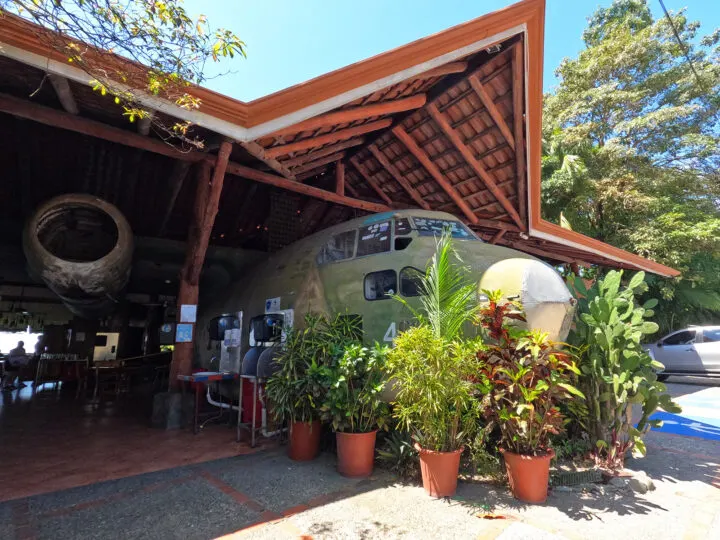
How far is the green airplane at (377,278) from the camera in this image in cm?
433

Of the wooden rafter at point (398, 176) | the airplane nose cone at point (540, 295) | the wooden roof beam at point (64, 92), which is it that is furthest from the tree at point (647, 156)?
the wooden roof beam at point (64, 92)

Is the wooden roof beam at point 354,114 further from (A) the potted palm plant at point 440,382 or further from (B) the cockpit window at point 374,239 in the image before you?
(A) the potted palm plant at point 440,382

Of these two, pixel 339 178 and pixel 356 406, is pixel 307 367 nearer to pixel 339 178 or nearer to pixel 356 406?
pixel 356 406

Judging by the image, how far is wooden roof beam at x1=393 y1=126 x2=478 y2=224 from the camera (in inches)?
369

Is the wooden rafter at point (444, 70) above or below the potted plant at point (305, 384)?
above

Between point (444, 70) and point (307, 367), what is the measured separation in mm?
5920

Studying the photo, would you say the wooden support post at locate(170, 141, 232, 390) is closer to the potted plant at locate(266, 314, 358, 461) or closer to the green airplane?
the green airplane

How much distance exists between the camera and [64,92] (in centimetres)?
526

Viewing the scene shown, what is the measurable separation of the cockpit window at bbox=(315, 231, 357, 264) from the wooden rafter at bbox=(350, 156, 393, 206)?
15.8 ft

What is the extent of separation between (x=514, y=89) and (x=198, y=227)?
689cm

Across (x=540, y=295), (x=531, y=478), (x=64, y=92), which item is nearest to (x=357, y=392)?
(x=531, y=478)

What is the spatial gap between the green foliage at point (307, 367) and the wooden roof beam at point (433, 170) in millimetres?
5517

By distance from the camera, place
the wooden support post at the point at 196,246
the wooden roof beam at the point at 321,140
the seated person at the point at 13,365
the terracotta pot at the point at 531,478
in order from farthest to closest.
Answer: the seated person at the point at 13,365
the wooden roof beam at the point at 321,140
the wooden support post at the point at 196,246
the terracotta pot at the point at 531,478

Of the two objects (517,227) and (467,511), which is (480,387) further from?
(517,227)
